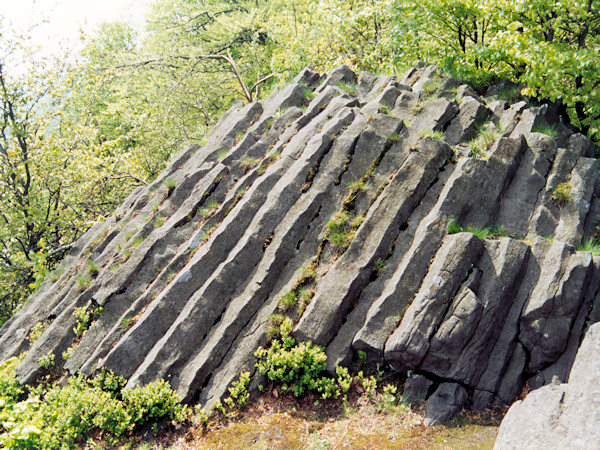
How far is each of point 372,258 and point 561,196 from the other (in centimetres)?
557

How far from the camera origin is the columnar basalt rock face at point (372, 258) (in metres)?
9.11

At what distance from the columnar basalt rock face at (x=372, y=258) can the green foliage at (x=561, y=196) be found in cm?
4

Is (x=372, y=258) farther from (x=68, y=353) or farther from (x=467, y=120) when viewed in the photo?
(x=68, y=353)

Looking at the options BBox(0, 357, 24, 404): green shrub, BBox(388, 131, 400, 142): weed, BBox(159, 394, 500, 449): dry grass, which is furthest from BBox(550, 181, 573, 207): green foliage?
BBox(0, 357, 24, 404): green shrub

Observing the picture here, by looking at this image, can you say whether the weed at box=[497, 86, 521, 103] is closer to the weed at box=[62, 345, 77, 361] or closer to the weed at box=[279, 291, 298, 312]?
the weed at box=[279, 291, 298, 312]

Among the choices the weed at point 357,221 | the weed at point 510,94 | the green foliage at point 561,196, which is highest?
the weed at point 510,94

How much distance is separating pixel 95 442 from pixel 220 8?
32414mm

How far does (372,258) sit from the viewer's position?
10.3 meters

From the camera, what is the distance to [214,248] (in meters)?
11.7

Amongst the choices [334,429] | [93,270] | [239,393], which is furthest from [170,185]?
[334,429]

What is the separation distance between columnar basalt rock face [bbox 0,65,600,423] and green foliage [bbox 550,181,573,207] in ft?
0.13

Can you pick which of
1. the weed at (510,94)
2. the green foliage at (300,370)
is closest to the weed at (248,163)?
the green foliage at (300,370)

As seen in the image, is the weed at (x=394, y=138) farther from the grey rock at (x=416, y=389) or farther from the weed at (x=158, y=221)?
the weed at (x=158, y=221)

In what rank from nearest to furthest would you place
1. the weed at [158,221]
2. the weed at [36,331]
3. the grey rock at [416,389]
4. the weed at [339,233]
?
the grey rock at [416,389]
the weed at [339,233]
the weed at [36,331]
the weed at [158,221]
